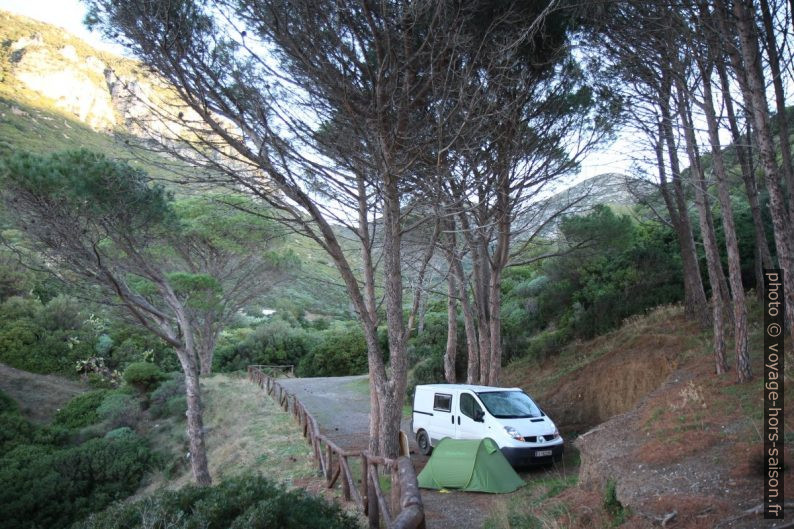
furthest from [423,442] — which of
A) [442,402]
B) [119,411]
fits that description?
[119,411]

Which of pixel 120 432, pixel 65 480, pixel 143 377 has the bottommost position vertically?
pixel 65 480

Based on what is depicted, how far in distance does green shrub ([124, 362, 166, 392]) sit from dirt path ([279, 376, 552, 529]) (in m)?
5.63

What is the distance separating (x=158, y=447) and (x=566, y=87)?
16139 mm

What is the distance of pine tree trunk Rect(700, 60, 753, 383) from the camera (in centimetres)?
789

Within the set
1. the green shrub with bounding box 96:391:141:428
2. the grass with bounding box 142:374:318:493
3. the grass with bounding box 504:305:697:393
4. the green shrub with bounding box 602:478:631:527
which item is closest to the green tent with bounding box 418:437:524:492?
the grass with bounding box 142:374:318:493

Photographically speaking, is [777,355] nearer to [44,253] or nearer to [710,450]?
[710,450]

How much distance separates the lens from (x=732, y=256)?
8.12 meters

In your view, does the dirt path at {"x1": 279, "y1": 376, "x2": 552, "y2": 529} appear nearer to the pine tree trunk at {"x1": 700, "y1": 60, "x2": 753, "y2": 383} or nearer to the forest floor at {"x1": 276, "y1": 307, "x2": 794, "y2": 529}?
the forest floor at {"x1": 276, "y1": 307, "x2": 794, "y2": 529}

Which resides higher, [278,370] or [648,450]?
[278,370]

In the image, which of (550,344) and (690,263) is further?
(550,344)

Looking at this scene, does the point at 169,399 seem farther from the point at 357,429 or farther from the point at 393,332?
the point at 393,332

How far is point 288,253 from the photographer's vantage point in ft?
87.6

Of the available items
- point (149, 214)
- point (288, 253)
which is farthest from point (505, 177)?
point (288, 253)

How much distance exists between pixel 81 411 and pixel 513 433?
58.2ft
